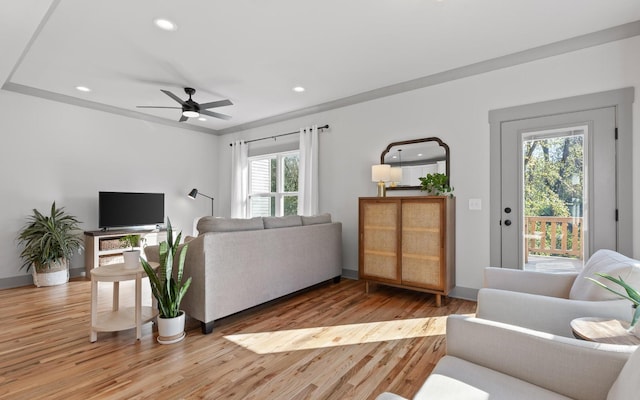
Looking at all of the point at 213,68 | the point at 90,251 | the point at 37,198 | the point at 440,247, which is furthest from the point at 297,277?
the point at 37,198

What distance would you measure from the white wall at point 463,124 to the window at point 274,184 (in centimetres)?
71

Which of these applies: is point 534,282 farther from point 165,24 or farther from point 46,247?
point 46,247

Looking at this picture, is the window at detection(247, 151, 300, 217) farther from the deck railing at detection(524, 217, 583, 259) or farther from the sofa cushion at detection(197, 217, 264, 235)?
the deck railing at detection(524, 217, 583, 259)

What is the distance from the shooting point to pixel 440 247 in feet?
10.7

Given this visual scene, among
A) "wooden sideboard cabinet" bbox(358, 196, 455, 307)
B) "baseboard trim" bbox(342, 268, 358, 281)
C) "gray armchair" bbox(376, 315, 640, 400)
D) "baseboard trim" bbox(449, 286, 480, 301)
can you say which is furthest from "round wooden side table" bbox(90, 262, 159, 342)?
"baseboard trim" bbox(449, 286, 480, 301)

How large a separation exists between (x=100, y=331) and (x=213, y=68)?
282 centimetres

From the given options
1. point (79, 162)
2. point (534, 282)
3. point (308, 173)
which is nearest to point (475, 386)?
point (534, 282)

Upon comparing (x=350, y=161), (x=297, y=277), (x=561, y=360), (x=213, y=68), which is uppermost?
(x=213, y=68)

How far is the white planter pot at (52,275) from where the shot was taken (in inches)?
158

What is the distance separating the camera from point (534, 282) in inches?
88.5

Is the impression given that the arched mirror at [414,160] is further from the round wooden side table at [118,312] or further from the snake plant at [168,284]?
the round wooden side table at [118,312]

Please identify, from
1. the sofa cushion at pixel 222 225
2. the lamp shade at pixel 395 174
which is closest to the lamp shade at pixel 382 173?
the lamp shade at pixel 395 174

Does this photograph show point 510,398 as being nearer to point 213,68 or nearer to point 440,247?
point 440,247

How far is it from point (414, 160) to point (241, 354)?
9.69 ft
